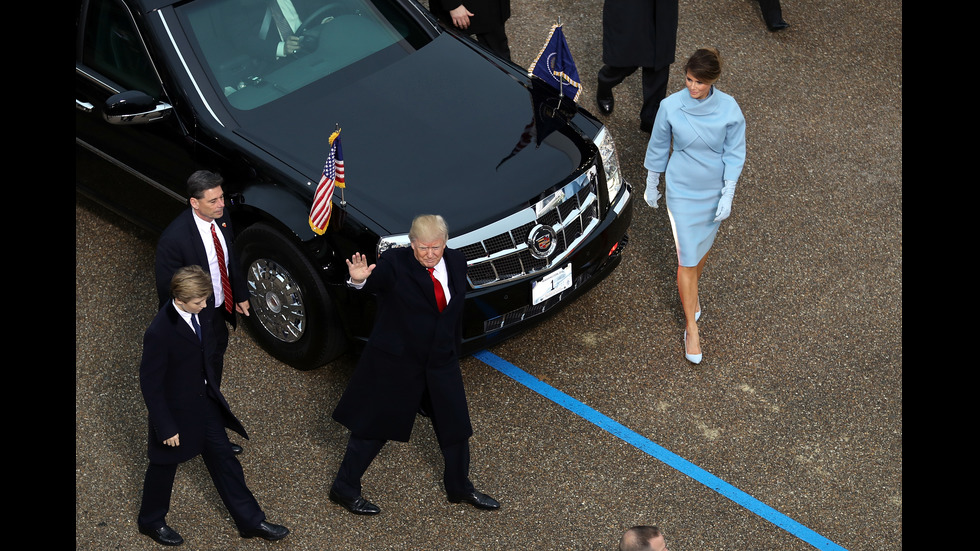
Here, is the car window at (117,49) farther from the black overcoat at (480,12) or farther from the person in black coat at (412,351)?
the black overcoat at (480,12)

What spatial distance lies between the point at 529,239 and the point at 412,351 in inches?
48.4

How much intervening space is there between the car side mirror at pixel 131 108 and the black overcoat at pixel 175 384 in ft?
5.36

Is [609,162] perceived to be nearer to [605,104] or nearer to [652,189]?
[652,189]

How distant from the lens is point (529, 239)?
5.92 m

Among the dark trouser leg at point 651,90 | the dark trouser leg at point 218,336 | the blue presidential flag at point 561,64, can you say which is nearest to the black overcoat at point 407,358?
the dark trouser leg at point 218,336

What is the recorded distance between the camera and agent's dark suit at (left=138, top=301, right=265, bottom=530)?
4746 mm

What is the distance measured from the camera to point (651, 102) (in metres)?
8.60

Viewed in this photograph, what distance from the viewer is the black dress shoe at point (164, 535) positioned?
5.39 m

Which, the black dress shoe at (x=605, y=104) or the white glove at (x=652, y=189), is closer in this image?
the white glove at (x=652, y=189)

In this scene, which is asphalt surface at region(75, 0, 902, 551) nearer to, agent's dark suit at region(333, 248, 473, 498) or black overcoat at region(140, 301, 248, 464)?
agent's dark suit at region(333, 248, 473, 498)

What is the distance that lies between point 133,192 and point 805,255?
14.9 ft

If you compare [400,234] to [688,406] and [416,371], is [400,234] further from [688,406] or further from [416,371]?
[688,406]

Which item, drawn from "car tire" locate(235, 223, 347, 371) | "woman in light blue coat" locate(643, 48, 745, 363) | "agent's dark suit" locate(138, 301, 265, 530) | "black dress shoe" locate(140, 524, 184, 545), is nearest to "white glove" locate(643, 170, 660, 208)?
"woman in light blue coat" locate(643, 48, 745, 363)

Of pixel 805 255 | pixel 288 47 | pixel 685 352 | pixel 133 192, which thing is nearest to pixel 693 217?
pixel 685 352
